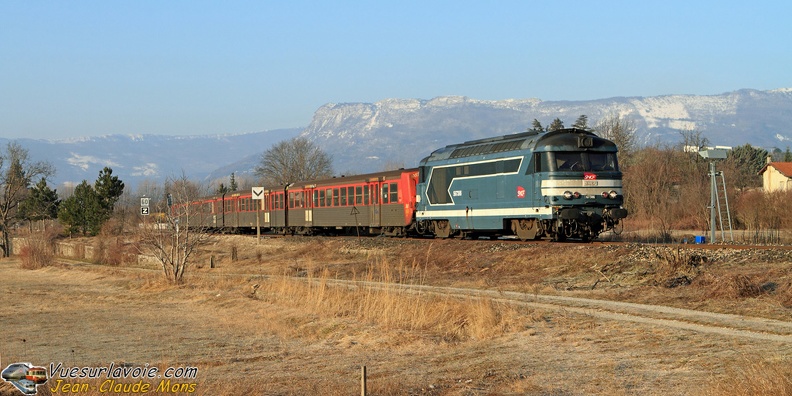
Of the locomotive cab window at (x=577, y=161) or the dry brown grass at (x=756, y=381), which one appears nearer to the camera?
the dry brown grass at (x=756, y=381)

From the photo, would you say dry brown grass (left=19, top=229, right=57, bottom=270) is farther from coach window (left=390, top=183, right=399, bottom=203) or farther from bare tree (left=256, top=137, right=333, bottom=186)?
bare tree (left=256, top=137, right=333, bottom=186)

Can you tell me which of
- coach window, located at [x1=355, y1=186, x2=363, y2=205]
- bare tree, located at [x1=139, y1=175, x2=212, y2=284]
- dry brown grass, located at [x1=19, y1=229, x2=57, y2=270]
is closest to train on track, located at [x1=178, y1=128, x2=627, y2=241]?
coach window, located at [x1=355, y1=186, x2=363, y2=205]

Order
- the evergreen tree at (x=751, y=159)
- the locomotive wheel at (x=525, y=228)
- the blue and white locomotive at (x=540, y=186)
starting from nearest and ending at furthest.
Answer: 1. the blue and white locomotive at (x=540, y=186)
2. the locomotive wheel at (x=525, y=228)
3. the evergreen tree at (x=751, y=159)

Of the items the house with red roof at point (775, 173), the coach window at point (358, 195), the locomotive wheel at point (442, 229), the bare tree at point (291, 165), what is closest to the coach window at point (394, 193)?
the coach window at point (358, 195)

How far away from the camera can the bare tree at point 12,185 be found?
74.3 m

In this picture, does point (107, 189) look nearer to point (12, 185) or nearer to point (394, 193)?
point (12, 185)

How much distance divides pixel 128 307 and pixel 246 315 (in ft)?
20.1

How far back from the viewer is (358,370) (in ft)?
43.3

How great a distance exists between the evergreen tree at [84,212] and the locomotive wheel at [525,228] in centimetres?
5235

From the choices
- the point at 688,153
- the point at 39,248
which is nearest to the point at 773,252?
the point at 39,248

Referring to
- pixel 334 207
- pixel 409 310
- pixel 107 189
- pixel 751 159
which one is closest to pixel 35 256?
pixel 334 207

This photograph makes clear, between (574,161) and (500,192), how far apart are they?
3.51 m

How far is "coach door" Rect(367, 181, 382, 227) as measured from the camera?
41906mm

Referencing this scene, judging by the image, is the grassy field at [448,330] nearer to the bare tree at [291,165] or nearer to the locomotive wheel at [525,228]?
the locomotive wheel at [525,228]
